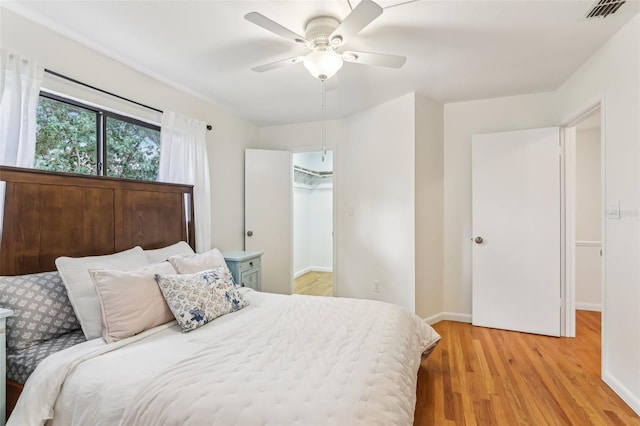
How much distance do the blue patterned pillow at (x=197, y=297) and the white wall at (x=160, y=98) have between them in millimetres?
1465

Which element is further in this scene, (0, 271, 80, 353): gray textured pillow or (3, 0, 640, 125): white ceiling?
(3, 0, 640, 125): white ceiling

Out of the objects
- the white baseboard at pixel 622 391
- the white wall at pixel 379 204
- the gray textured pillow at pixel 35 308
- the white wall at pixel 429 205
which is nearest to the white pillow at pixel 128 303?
the gray textured pillow at pixel 35 308

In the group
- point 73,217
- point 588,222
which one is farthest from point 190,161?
point 588,222

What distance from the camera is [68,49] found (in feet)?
6.65

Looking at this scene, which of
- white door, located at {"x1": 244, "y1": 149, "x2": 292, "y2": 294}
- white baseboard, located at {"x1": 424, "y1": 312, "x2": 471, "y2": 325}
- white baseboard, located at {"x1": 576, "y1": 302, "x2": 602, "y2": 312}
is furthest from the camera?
white door, located at {"x1": 244, "y1": 149, "x2": 292, "y2": 294}

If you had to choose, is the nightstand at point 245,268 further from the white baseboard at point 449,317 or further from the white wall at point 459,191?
the white wall at point 459,191

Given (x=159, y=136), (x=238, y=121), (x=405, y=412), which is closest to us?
(x=405, y=412)

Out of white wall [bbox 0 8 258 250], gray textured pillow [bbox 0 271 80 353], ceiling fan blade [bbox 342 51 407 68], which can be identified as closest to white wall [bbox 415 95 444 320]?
ceiling fan blade [bbox 342 51 407 68]

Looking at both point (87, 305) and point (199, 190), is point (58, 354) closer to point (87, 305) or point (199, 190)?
point (87, 305)

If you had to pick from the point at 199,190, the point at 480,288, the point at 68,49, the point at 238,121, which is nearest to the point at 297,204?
the point at 238,121

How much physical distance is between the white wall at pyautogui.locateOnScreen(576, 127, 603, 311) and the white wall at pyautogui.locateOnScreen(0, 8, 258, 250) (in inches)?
167

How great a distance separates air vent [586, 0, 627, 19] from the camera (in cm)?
170

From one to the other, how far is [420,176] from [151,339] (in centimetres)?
271

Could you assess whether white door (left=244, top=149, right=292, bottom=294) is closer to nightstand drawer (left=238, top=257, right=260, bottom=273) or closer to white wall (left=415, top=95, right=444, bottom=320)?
nightstand drawer (left=238, top=257, right=260, bottom=273)
